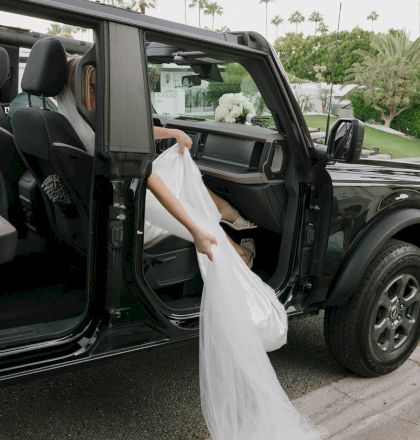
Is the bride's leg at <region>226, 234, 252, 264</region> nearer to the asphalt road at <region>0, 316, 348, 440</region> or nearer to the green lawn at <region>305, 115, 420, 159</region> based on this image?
the asphalt road at <region>0, 316, 348, 440</region>

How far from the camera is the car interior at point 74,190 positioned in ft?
7.02

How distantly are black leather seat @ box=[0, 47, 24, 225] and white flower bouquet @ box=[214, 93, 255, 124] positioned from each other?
112 cm

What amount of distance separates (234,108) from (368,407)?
170cm

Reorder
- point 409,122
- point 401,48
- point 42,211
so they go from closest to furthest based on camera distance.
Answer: point 42,211 → point 409,122 → point 401,48

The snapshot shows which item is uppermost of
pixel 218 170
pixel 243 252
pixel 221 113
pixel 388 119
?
pixel 221 113

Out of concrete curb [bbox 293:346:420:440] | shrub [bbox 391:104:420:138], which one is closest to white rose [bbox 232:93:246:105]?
concrete curb [bbox 293:346:420:440]

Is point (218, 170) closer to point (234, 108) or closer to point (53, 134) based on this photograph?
point (234, 108)

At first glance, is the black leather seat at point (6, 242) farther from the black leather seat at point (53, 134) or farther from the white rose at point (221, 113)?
the white rose at point (221, 113)

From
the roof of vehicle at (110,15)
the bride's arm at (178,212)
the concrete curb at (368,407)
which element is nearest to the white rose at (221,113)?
the roof of vehicle at (110,15)

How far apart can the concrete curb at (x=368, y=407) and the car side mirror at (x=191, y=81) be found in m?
1.77

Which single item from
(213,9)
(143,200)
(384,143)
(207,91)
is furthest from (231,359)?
(213,9)

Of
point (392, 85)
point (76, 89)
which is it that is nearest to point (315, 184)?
point (76, 89)

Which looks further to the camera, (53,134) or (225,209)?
(225,209)

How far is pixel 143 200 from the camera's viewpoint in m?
2.04
